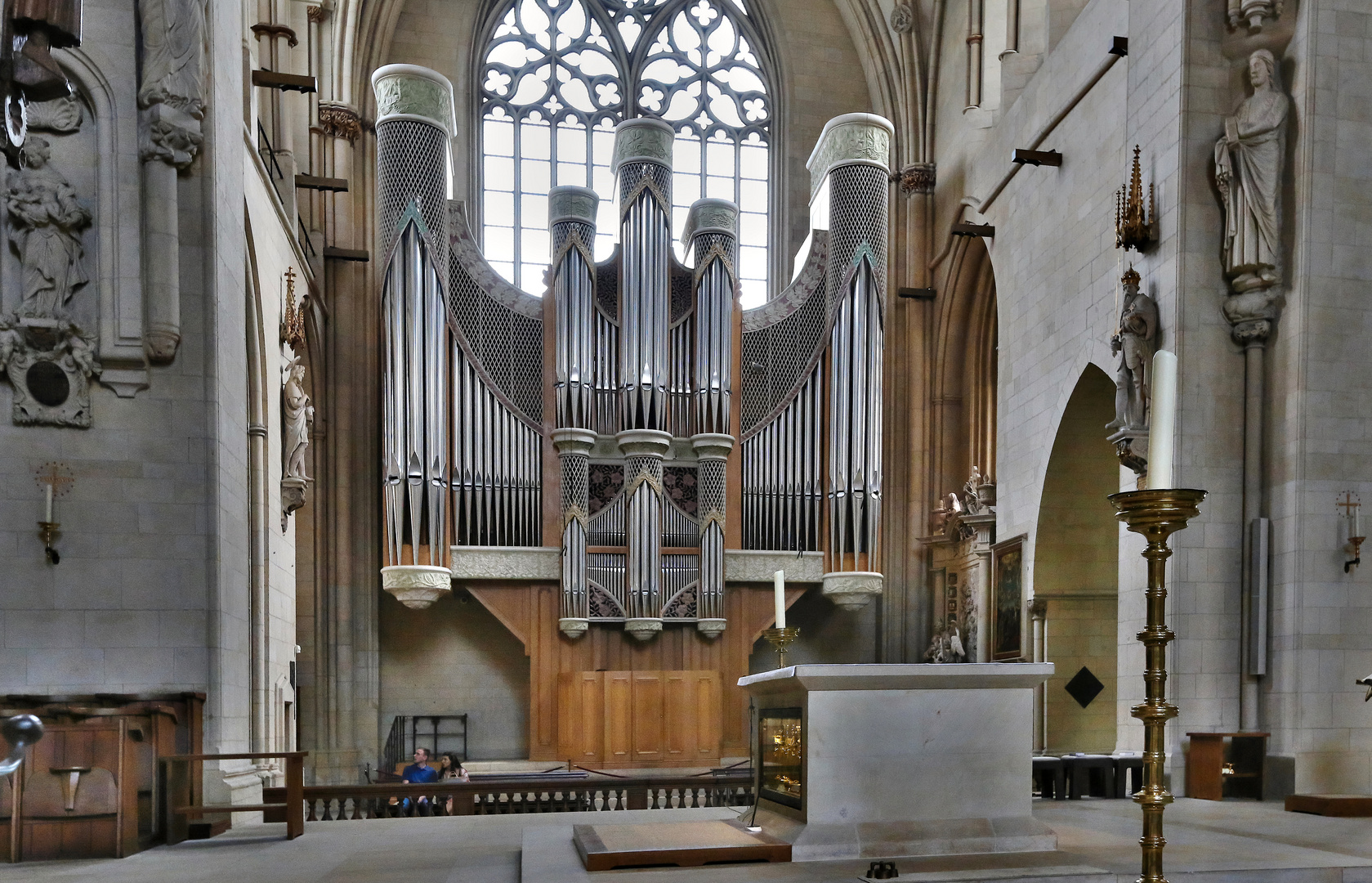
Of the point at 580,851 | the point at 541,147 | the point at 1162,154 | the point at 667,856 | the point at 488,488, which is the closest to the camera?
the point at 667,856

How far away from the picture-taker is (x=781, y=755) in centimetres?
605

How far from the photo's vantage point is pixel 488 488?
15141 mm

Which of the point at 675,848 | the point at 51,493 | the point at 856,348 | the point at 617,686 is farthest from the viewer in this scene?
the point at 856,348

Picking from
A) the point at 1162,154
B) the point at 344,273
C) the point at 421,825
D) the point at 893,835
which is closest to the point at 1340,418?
the point at 1162,154

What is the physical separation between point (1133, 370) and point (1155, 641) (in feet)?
23.3

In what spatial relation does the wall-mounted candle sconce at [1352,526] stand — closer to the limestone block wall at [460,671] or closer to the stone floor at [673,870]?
the stone floor at [673,870]

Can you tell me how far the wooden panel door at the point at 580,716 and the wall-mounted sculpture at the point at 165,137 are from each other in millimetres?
8318

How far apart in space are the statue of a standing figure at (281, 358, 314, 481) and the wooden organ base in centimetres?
388

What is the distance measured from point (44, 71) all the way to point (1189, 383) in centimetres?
836

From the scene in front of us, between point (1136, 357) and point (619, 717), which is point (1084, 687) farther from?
point (619, 717)

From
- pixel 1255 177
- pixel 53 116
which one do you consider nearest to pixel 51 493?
pixel 53 116

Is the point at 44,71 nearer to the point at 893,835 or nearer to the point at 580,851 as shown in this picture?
the point at 580,851

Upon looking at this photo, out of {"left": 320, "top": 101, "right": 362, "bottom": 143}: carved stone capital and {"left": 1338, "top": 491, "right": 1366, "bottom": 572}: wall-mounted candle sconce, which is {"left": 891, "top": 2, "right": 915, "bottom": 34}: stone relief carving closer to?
{"left": 320, "top": 101, "right": 362, "bottom": 143}: carved stone capital

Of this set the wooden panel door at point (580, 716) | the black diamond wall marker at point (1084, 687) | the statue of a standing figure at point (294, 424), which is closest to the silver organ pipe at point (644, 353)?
the wooden panel door at point (580, 716)
